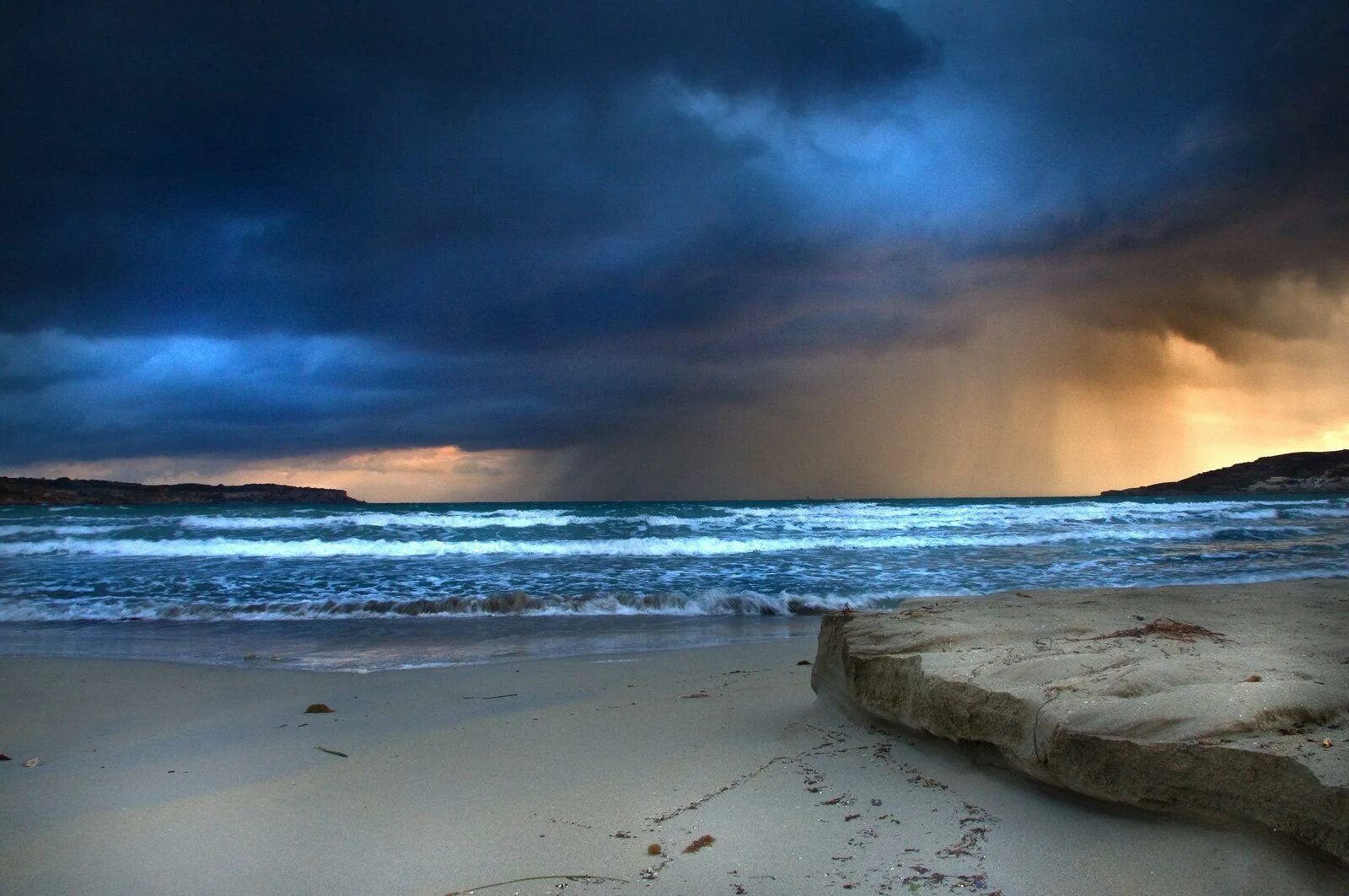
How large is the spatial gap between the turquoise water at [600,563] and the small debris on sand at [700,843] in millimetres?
7555

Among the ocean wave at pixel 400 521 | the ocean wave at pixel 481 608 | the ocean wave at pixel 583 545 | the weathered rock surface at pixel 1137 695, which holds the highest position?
the weathered rock surface at pixel 1137 695

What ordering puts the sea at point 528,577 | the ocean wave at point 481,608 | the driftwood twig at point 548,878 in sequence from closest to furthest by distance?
the driftwood twig at point 548,878, the sea at point 528,577, the ocean wave at point 481,608

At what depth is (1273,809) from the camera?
2035 mm

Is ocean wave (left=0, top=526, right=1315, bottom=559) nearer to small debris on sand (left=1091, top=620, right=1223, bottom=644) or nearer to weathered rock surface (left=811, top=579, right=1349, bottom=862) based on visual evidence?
weathered rock surface (left=811, top=579, right=1349, bottom=862)

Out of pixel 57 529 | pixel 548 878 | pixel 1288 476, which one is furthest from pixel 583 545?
pixel 1288 476

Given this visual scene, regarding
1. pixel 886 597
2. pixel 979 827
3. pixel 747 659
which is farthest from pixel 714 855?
pixel 886 597

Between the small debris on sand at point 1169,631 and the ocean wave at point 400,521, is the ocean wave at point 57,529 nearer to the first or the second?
the ocean wave at point 400,521

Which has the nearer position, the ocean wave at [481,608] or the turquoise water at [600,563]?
the ocean wave at [481,608]

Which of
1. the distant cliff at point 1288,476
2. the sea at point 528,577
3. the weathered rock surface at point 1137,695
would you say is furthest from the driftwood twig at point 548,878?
the distant cliff at point 1288,476

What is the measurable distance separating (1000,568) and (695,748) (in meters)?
12.3

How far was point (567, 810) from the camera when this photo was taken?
3.10 meters

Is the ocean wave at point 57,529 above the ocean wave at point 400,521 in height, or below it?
below

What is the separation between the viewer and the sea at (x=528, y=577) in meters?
8.65

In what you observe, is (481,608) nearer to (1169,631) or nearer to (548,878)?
(548,878)
